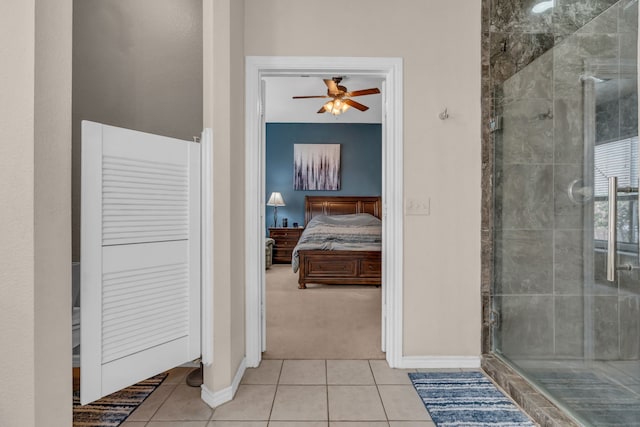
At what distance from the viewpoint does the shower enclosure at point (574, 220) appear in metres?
1.55

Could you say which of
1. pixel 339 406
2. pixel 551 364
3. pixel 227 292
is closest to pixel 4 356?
pixel 227 292

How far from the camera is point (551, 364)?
74.8 inches

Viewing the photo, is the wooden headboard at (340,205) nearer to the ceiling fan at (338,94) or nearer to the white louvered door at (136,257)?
the ceiling fan at (338,94)

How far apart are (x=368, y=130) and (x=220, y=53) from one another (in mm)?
5288

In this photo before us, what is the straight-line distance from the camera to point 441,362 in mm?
2332

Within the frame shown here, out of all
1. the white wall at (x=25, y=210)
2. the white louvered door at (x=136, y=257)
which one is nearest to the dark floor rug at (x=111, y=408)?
the white louvered door at (x=136, y=257)

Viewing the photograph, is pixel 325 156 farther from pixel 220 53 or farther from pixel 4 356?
pixel 4 356

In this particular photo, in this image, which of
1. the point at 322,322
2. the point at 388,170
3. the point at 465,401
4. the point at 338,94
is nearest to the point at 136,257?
the point at 388,170

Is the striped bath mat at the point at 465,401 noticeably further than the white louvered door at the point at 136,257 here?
Yes

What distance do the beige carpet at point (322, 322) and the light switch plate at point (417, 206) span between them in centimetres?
107

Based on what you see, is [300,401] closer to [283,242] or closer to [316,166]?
[283,242]

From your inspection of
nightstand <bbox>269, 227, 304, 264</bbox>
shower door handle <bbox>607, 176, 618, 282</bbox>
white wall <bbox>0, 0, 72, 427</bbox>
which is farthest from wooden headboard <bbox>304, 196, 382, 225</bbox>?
white wall <bbox>0, 0, 72, 427</bbox>

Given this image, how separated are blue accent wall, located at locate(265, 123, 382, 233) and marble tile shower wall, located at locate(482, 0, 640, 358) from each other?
15.1 ft

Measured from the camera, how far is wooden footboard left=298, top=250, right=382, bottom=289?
448 cm
